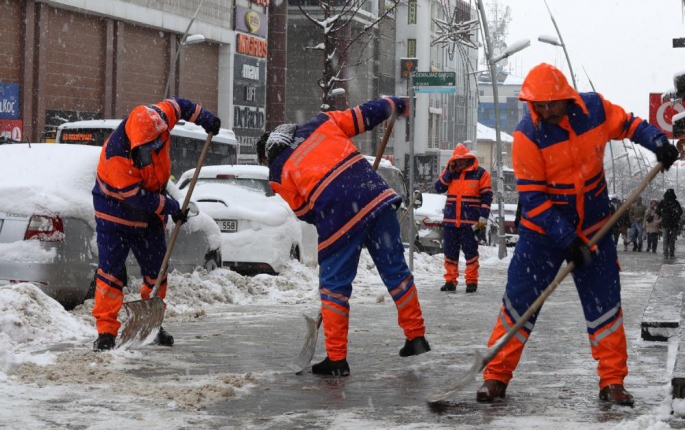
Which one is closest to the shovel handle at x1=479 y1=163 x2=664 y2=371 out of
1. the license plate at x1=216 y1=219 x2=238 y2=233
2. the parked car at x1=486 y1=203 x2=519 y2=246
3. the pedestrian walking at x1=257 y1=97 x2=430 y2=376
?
the pedestrian walking at x1=257 y1=97 x2=430 y2=376

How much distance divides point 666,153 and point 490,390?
1464mm

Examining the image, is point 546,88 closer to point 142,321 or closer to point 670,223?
point 142,321

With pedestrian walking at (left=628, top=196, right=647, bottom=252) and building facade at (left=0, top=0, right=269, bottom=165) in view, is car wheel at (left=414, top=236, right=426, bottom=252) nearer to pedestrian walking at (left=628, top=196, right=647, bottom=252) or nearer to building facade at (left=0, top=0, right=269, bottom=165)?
pedestrian walking at (left=628, top=196, right=647, bottom=252)

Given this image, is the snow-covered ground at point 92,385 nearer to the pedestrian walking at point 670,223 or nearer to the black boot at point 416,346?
the black boot at point 416,346

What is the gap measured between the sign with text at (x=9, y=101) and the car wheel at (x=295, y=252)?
20376 mm

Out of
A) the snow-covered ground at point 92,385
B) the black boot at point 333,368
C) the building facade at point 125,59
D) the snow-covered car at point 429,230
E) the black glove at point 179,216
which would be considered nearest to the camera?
the snow-covered ground at point 92,385

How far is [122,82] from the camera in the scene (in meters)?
40.5

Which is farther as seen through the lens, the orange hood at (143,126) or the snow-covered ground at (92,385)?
the orange hood at (143,126)

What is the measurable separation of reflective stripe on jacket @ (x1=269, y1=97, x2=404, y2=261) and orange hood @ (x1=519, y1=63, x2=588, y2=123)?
4.65 feet

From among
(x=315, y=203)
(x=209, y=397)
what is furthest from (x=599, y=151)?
(x=209, y=397)

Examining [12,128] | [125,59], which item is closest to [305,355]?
[12,128]

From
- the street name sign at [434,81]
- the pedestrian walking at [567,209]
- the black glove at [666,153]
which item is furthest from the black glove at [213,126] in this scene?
the street name sign at [434,81]

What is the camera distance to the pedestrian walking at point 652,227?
33.5 m

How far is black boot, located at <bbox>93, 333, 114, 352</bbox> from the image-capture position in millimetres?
8164
